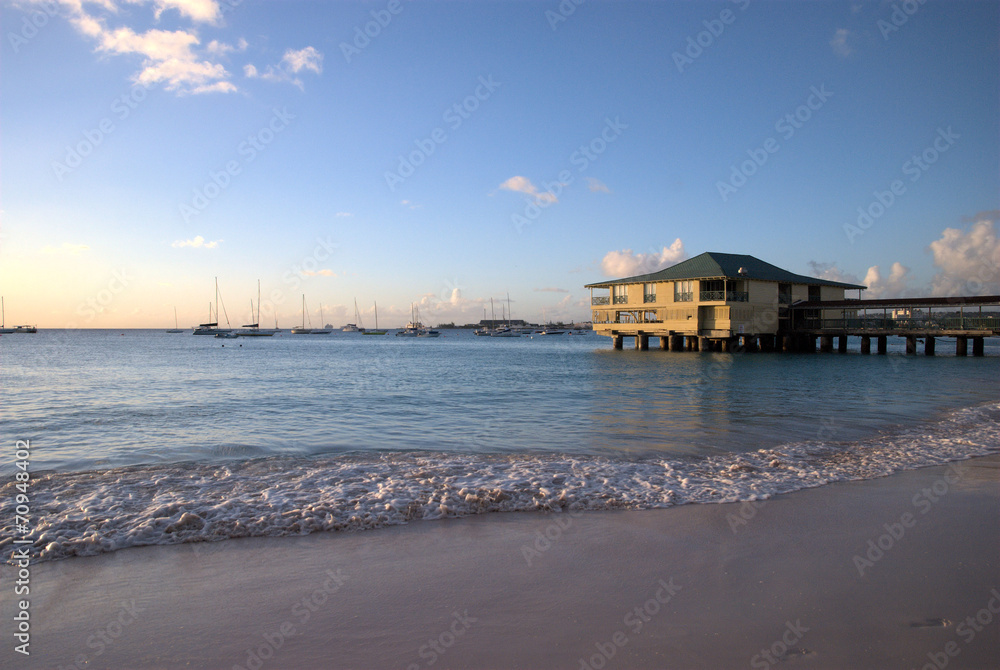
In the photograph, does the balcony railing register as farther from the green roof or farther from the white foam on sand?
the white foam on sand

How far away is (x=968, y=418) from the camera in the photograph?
1647 cm

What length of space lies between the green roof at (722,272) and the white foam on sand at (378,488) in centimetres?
3946

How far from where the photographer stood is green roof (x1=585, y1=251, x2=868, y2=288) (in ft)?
164

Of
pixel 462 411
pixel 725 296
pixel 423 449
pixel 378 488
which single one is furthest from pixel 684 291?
pixel 378 488

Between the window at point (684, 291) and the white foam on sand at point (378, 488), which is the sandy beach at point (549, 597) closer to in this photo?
the white foam on sand at point (378, 488)

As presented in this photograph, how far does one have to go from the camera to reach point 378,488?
8.73m

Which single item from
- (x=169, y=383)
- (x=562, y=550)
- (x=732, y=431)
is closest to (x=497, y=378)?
(x=169, y=383)

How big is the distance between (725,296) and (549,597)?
4797cm

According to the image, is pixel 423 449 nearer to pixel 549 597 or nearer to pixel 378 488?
pixel 378 488

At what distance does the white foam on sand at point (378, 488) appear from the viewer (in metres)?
7.09

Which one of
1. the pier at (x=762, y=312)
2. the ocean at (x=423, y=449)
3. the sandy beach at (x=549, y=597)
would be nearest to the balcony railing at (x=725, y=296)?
the pier at (x=762, y=312)

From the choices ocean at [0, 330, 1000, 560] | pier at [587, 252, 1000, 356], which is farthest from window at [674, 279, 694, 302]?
ocean at [0, 330, 1000, 560]

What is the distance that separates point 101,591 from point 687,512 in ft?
21.8

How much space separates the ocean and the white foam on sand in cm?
4
